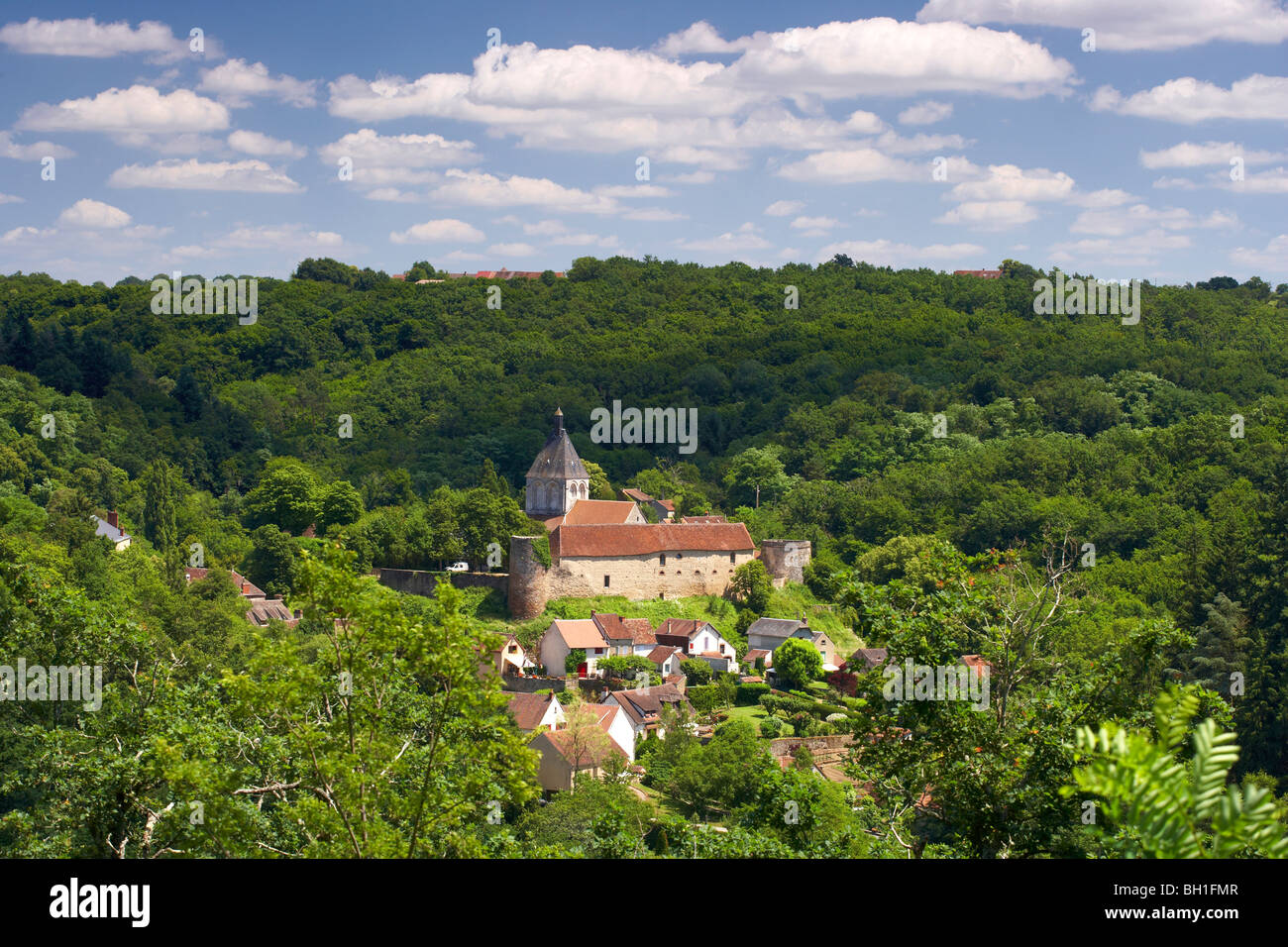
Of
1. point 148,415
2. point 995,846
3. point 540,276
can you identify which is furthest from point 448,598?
point 540,276

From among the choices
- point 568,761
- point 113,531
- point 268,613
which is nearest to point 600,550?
point 268,613

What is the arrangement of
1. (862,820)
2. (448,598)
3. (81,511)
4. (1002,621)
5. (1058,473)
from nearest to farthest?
(448,598) → (1002,621) → (862,820) → (81,511) → (1058,473)

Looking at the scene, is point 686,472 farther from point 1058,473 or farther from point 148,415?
point 148,415
